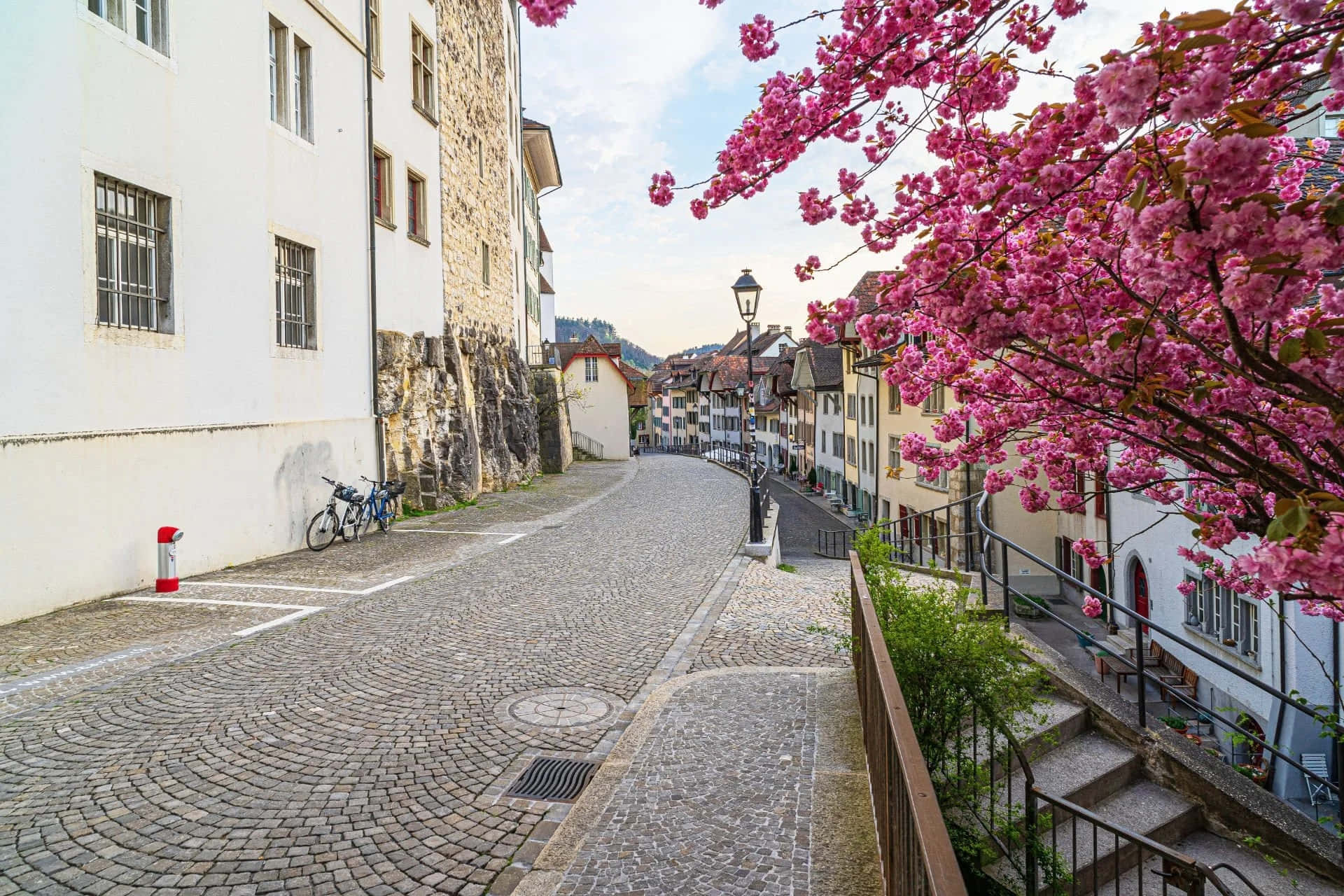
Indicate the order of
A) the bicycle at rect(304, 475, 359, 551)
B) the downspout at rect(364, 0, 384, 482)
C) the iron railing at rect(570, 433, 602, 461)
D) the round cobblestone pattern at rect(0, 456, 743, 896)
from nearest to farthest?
1. the round cobblestone pattern at rect(0, 456, 743, 896)
2. the bicycle at rect(304, 475, 359, 551)
3. the downspout at rect(364, 0, 384, 482)
4. the iron railing at rect(570, 433, 602, 461)

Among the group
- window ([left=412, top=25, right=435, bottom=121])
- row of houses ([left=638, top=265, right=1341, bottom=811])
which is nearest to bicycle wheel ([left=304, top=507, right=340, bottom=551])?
row of houses ([left=638, top=265, right=1341, bottom=811])

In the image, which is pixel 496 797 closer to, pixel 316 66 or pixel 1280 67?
pixel 1280 67

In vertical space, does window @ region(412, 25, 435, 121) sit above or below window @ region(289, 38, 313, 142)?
above

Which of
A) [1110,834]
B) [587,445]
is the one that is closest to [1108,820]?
[1110,834]

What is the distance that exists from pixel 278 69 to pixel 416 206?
671 centimetres

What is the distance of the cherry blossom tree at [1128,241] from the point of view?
236 cm

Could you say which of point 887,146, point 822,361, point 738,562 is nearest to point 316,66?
point 738,562

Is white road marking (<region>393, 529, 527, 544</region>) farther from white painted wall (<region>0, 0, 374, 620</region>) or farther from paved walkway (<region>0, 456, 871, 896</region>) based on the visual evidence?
paved walkway (<region>0, 456, 871, 896</region>)

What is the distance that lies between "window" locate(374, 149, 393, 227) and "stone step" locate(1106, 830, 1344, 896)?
56.5ft

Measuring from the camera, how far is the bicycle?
45.2 ft

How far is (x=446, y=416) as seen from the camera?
20875mm

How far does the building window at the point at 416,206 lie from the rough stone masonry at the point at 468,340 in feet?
4.94

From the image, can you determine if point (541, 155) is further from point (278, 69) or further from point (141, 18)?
point (141, 18)

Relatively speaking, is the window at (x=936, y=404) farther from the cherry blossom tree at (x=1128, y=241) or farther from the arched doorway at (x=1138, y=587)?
the cherry blossom tree at (x=1128, y=241)
